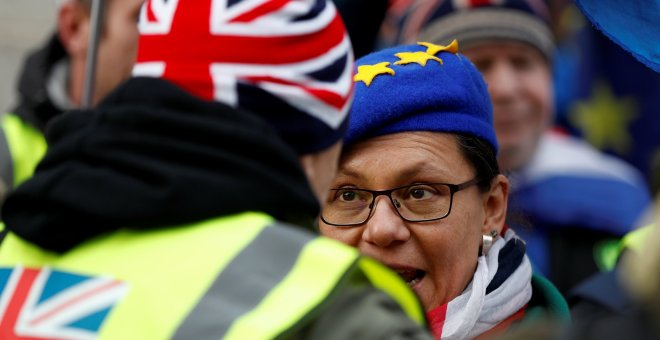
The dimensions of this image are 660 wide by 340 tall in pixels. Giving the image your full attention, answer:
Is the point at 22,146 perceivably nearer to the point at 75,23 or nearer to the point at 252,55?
the point at 75,23

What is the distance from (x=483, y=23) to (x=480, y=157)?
2202mm

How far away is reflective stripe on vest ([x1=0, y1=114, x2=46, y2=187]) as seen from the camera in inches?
197

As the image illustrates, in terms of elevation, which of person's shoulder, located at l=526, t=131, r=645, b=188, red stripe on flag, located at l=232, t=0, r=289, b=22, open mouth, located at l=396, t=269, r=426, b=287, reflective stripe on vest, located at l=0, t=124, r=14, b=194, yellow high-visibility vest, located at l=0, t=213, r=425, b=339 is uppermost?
red stripe on flag, located at l=232, t=0, r=289, b=22

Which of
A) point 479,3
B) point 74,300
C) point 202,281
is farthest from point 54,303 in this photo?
point 479,3

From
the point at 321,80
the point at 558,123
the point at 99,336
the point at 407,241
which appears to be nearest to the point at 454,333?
the point at 407,241

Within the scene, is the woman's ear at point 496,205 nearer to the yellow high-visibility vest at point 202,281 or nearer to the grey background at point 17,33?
the yellow high-visibility vest at point 202,281

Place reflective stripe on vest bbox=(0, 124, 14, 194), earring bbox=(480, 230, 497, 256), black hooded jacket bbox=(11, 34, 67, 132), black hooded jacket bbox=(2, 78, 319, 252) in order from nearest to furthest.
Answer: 1. black hooded jacket bbox=(2, 78, 319, 252)
2. earring bbox=(480, 230, 497, 256)
3. reflective stripe on vest bbox=(0, 124, 14, 194)
4. black hooded jacket bbox=(11, 34, 67, 132)

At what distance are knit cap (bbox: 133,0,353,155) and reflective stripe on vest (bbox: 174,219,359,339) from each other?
23 centimetres

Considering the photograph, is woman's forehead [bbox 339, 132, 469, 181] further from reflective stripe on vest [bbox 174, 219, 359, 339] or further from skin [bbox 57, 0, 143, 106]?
skin [bbox 57, 0, 143, 106]

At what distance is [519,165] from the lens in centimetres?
588

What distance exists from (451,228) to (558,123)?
4779mm

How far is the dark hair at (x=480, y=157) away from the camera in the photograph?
3.66m

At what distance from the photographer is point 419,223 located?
143 inches

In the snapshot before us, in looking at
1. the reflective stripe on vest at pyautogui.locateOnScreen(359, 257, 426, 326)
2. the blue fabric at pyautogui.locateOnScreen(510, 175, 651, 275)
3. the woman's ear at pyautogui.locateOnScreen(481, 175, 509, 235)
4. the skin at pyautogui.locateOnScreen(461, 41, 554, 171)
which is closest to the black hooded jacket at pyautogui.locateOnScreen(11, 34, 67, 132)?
the skin at pyautogui.locateOnScreen(461, 41, 554, 171)
